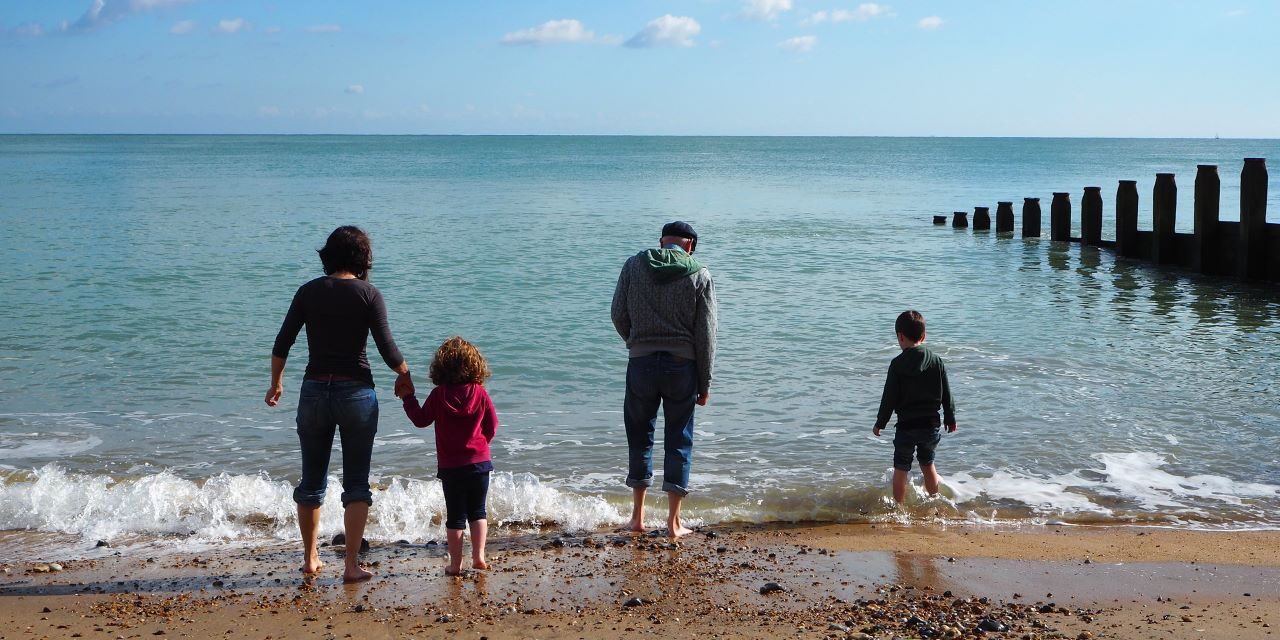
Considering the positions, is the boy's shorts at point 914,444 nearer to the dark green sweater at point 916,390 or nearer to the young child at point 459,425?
the dark green sweater at point 916,390

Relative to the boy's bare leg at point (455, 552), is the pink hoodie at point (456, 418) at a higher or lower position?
higher

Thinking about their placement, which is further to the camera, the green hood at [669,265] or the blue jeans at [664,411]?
the blue jeans at [664,411]

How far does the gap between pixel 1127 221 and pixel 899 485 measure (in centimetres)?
1781

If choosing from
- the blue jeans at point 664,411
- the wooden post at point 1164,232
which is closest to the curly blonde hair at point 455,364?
the blue jeans at point 664,411

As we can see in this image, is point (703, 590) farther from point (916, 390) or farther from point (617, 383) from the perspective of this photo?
point (617, 383)

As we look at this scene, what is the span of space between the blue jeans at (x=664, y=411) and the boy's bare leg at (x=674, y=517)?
2.0 inches

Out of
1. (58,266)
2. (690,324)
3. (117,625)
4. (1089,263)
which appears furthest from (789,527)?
(58,266)

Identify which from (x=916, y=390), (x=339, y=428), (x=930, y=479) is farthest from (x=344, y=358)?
(x=930, y=479)

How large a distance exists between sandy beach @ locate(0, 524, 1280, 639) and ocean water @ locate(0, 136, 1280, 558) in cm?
66

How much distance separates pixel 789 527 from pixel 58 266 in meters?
19.4

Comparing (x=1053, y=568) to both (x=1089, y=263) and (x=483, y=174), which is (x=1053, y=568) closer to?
(x=1089, y=263)

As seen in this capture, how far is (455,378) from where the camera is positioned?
17.9ft

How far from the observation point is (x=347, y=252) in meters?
5.18

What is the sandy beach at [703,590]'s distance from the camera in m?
4.82
